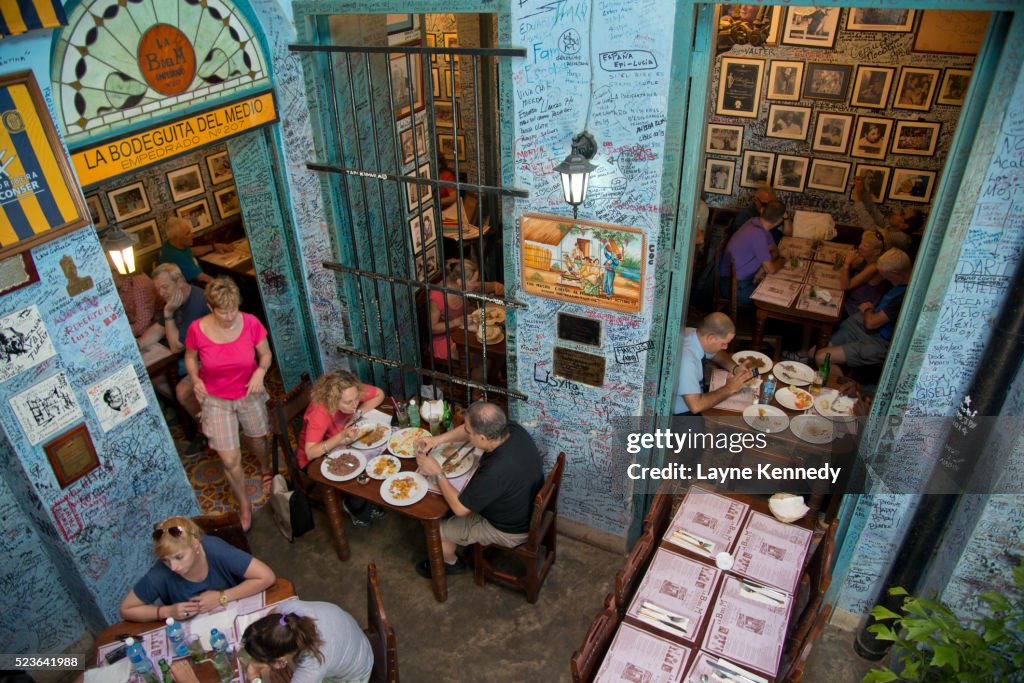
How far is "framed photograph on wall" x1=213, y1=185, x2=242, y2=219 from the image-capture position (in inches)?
341

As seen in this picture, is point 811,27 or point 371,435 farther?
point 811,27

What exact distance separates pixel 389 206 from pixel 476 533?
270cm

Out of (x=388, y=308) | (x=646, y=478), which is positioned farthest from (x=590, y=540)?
(x=388, y=308)

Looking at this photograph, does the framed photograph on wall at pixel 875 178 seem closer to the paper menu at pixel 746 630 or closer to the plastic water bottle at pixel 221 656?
the paper menu at pixel 746 630

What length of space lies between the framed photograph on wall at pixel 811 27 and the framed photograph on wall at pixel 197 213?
7.38 metres

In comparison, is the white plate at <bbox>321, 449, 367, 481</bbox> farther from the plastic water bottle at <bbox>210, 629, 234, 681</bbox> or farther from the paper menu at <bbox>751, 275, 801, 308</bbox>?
the paper menu at <bbox>751, 275, 801, 308</bbox>

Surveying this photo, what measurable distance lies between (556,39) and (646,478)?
10.2 ft

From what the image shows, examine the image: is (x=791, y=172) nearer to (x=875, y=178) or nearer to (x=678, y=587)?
(x=875, y=178)

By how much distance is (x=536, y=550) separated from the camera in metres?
4.69

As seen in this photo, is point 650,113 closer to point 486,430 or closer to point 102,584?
point 486,430

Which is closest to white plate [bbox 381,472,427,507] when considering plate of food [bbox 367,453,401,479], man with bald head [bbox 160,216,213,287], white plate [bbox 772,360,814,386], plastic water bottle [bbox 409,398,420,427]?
plate of food [bbox 367,453,401,479]

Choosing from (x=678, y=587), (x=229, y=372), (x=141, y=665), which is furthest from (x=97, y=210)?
(x=678, y=587)

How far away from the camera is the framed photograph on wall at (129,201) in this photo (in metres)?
7.60

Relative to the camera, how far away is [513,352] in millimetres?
5000
